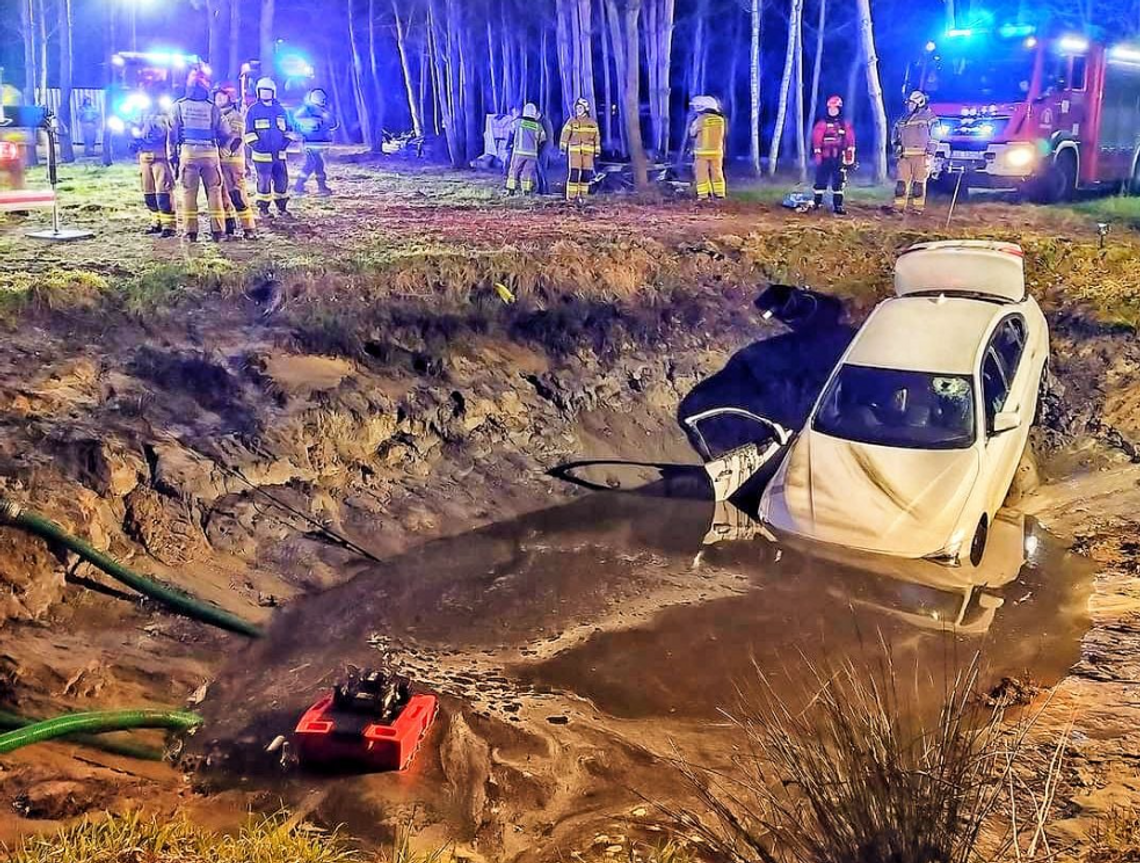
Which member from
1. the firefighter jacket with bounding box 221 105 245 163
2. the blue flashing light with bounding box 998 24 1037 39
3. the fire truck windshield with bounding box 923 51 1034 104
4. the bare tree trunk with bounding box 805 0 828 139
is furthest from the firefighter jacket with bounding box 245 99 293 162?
the bare tree trunk with bounding box 805 0 828 139

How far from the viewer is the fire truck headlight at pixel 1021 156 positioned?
13.7 m

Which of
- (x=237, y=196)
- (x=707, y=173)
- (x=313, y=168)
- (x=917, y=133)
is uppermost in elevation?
(x=917, y=133)

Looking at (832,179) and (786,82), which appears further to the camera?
(786,82)

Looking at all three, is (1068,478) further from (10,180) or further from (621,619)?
(10,180)

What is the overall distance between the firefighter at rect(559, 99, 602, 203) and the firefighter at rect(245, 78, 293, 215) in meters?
4.07

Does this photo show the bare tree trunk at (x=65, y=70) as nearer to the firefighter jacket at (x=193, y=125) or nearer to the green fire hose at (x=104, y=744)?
the firefighter jacket at (x=193, y=125)

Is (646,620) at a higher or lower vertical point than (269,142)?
lower

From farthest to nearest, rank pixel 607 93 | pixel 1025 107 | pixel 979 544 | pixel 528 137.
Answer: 1. pixel 607 93
2. pixel 528 137
3. pixel 1025 107
4. pixel 979 544

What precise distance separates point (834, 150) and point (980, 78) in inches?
94.3

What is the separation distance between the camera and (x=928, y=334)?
321 inches

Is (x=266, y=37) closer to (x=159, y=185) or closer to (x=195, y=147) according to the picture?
(x=195, y=147)

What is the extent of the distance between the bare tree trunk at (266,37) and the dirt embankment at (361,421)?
3.57 meters

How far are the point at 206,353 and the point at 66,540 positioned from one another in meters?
2.85

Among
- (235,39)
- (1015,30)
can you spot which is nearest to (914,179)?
(1015,30)
